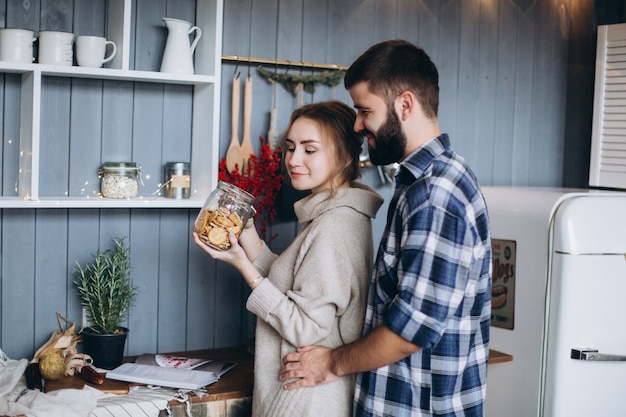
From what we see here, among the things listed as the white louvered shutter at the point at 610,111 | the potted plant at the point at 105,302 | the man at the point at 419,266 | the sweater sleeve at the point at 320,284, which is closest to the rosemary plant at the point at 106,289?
the potted plant at the point at 105,302

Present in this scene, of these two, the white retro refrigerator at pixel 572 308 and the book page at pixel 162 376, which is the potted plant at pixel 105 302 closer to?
the book page at pixel 162 376

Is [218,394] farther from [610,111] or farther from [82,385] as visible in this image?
[610,111]

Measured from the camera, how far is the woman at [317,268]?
1.95 m

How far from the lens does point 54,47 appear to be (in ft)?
7.64

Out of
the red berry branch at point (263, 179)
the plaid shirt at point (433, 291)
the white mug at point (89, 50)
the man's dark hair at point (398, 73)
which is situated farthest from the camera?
the red berry branch at point (263, 179)

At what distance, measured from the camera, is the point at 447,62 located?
324 cm

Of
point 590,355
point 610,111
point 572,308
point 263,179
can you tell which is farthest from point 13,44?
point 610,111

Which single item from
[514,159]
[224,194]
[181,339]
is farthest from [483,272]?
[514,159]

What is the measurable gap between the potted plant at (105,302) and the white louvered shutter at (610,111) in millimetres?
2072

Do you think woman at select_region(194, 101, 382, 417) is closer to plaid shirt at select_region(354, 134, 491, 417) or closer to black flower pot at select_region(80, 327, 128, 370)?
plaid shirt at select_region(354, 134, 491, 417)

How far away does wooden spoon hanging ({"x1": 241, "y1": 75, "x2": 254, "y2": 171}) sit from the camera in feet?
8.99

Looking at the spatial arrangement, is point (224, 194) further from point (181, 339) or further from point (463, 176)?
point (181, 339)

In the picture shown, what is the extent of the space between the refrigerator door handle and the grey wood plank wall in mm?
909

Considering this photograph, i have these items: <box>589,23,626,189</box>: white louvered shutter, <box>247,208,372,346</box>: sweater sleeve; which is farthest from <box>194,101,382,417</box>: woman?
<box>589,23,626,189</box>: white louvered shutter
